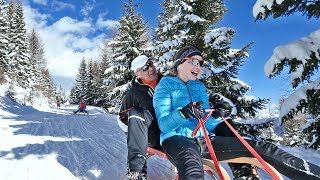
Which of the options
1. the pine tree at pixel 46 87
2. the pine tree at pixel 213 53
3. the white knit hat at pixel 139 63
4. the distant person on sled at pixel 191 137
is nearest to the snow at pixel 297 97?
the distant person on sled at pixel 191 137

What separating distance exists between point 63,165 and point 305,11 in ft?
16.8

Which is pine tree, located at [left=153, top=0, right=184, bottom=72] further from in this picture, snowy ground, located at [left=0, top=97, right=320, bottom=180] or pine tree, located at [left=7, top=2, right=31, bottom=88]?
pine tree, located at [left=7, top=2, right=31, bottom=88]

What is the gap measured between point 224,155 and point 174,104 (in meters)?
0.86

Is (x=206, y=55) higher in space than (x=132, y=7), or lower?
lower

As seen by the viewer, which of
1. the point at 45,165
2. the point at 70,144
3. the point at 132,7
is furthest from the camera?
the point at 132,7

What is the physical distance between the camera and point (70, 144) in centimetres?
856

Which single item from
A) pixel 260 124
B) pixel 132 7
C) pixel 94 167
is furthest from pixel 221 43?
pixel 132 7

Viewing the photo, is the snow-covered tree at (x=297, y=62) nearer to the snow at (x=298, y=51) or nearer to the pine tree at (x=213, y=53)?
the snow at (x=298, y=51)

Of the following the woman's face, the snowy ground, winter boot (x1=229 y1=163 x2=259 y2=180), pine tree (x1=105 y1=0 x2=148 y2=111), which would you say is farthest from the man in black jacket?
pine tree (x1=105 y1=0 x2=148 y2=111)

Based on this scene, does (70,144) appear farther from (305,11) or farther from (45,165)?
(305,11)

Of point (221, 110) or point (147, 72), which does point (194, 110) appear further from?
point (147, 72)

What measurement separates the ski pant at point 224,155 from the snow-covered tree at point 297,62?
6.85 ft

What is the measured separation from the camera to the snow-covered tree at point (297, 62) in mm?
5355

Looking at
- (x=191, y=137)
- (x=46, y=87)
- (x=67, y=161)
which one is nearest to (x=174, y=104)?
(x=191, y=137)
